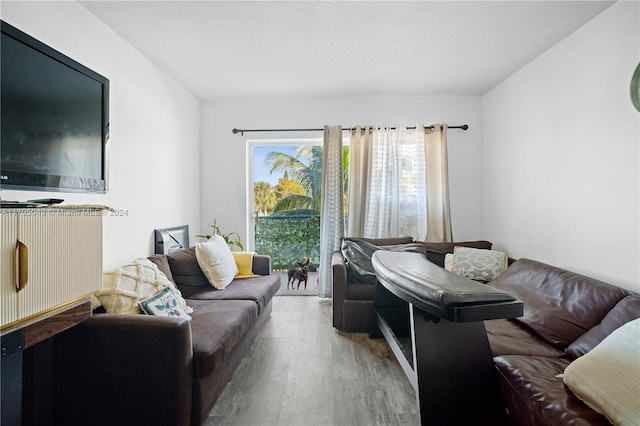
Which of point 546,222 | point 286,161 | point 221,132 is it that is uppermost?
point 221,132

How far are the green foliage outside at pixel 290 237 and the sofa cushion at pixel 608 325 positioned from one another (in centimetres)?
282

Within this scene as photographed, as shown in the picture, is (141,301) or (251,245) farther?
(251,245)

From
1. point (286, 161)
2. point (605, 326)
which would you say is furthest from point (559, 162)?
point (286, 161)

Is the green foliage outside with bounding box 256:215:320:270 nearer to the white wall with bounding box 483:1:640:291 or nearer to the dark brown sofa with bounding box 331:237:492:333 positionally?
the dark brown sofa with bounding box 331:237:492:333

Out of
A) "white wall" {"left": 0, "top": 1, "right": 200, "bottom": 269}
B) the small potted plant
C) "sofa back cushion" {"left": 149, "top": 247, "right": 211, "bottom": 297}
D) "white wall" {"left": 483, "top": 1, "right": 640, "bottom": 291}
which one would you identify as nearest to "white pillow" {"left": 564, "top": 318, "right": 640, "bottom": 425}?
"white wall" {"left": 483, "top": 1, "right": 640, "bottom": 291}

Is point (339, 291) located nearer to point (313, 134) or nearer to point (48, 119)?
point (313, 134)

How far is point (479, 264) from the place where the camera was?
311 cm

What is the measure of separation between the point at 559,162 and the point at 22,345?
344 centimetres

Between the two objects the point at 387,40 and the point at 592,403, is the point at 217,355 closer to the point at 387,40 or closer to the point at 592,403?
the point at 592,403

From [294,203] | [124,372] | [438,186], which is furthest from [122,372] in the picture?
[438,186]

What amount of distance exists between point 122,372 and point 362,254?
2164 mm

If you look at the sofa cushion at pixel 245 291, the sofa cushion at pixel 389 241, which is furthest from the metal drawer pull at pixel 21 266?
the sofa cushion at pixel 389 241

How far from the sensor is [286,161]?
412 cm

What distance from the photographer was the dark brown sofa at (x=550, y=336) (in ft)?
4.16
